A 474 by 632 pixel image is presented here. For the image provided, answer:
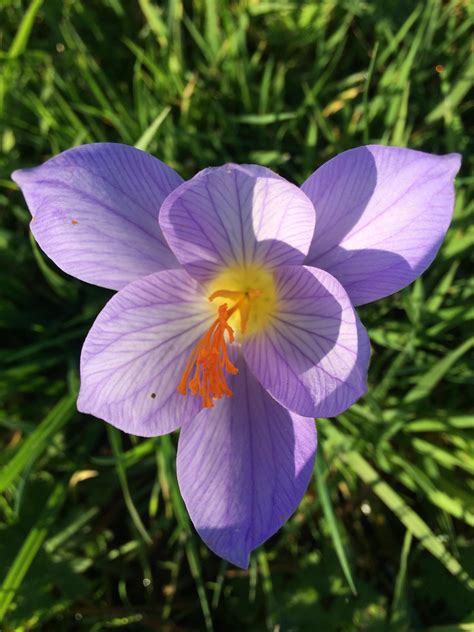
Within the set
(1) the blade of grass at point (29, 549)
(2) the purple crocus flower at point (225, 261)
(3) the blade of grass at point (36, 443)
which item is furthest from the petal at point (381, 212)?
(1) the blade of grass at point (29, 549)

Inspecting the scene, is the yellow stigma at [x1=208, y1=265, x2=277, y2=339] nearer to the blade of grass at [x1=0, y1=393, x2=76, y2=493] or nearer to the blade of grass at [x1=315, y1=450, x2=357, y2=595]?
the blade of grass at [x1=315, y1=450, x2=357, y2=595]

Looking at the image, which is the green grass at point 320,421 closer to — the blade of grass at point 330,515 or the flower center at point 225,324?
the blade of grass at point 330,515

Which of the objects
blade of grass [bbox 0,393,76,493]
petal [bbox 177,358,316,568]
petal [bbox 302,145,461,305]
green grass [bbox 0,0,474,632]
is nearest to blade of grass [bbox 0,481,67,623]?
green grass [bbox 0,0,474,632]

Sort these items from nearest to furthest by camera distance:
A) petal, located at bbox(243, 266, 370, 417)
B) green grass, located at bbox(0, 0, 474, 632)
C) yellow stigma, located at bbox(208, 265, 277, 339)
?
1. petal, located at bbox(243, 266, 370, 417)
2. yellow stigma, located at bbox(208, 265, 277, 339)
3. green grass, located at bbox(0, 0, 474, 632)

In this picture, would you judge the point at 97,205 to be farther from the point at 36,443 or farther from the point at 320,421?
the point at 320,421

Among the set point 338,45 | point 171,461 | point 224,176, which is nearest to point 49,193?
point 224,176

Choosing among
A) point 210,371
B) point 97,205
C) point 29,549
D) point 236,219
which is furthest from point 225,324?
point 29,549
